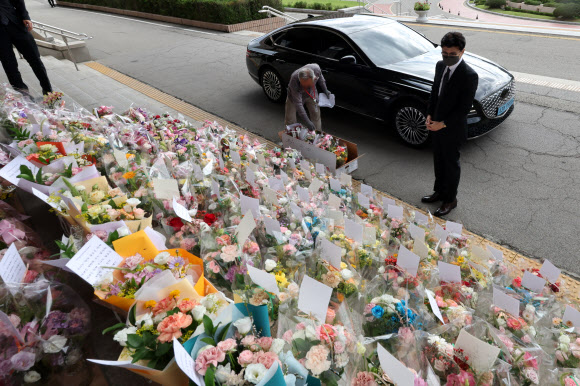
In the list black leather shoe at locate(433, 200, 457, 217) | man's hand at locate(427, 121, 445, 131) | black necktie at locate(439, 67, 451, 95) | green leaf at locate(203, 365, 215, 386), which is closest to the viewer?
green leaf at locate(203, 365, 215, 386)

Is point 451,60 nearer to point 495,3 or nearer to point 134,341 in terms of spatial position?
point 134,341

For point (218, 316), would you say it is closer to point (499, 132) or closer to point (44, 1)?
point (499, 132)

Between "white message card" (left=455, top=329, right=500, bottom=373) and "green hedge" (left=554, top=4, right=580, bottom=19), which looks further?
"green hedge" (left=554, top=4, right=580, bottom=19)

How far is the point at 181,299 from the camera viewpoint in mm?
1638

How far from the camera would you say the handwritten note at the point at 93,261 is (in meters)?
1.76

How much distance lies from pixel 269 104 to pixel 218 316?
6.41 metres

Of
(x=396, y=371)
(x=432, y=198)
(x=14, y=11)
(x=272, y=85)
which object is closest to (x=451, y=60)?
(x=432, y=198)

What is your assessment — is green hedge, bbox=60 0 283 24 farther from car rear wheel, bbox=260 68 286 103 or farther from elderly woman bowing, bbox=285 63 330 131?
elderly woman bowing, bbox=285 63 330 131

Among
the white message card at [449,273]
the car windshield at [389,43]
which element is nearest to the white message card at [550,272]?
the white message card at [449,273]

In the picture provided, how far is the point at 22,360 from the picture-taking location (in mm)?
1598

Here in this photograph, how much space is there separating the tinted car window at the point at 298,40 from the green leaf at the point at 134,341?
5881mm

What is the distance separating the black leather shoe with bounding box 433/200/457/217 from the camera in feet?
13.4

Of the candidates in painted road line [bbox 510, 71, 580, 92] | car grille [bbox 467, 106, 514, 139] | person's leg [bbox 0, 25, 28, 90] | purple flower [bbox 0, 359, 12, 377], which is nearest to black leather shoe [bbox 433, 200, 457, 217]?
car grille [bbox 467, 106, 514, 139]

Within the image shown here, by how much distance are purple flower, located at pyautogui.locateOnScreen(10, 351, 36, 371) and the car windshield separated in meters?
5.34
